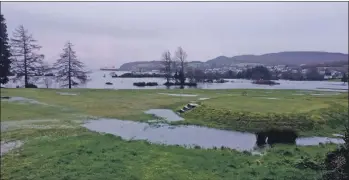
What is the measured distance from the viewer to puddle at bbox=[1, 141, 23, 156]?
15583 millimetres

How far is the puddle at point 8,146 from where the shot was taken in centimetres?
1558

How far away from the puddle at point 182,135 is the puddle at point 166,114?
3.06 meters

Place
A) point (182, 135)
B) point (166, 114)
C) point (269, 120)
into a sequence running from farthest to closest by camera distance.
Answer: point (166, 114) → point (269, 120) → point (182, 135)

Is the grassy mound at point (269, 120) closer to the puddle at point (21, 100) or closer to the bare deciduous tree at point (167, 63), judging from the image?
the puddle at point (21, 100)

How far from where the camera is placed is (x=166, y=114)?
2933 centimetres

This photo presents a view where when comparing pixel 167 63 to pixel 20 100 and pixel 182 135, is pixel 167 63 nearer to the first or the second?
pixel 20 100

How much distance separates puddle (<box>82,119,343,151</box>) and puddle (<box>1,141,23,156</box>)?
→ 5.30 m

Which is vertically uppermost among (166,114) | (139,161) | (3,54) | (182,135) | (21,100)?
(3,54)

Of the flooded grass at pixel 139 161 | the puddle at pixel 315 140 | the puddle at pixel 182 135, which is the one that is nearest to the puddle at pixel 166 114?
the puddle at pixel 182 135

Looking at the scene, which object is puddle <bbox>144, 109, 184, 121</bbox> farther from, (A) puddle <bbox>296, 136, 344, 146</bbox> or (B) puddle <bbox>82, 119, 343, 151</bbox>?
(A) puddle <bbox>296, 136, 344, 146</bbox>

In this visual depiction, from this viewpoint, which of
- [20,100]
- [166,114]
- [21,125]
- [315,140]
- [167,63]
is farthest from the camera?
[167,63]

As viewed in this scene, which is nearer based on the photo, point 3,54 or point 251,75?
point 3,54

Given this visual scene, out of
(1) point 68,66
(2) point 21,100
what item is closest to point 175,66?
(1) point 68,66

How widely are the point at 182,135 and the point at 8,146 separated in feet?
32.7
